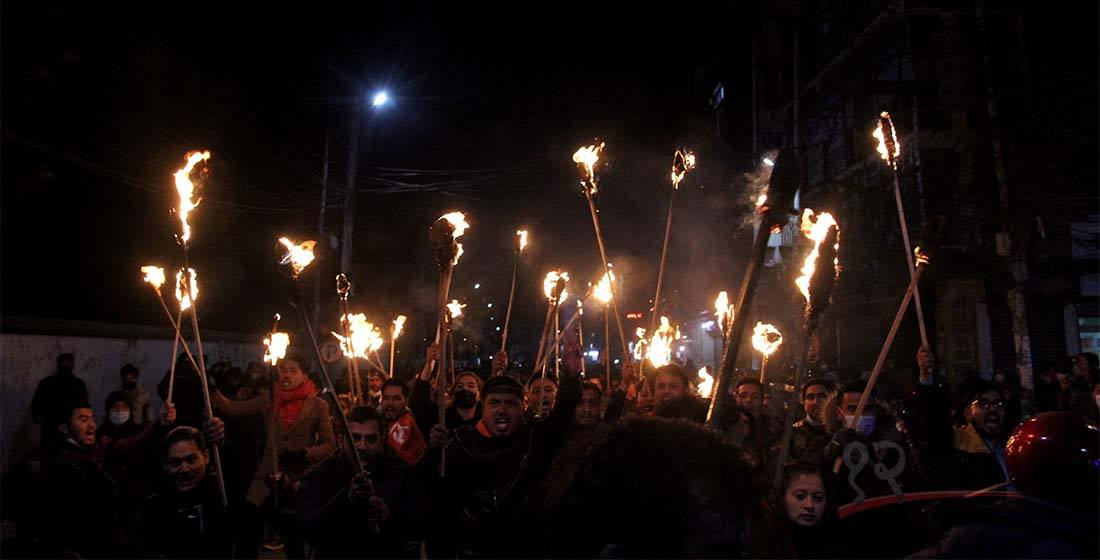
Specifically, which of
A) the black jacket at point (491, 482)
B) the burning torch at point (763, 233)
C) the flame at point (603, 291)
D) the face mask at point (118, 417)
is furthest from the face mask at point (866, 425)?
the face mask at point (118, 417)

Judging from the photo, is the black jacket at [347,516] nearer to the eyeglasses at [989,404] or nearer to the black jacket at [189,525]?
the black jacket at [189,525]

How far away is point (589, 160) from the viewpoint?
6.64 meters

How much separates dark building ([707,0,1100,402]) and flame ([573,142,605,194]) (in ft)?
32.5

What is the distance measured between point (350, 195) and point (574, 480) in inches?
604

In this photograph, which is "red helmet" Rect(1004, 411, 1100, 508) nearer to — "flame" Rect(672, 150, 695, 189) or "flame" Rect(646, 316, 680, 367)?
"flame" Rect(672, 150, 695, 189)

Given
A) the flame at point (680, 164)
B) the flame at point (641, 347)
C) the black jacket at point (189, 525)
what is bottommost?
the black jacket at point (189, 525)

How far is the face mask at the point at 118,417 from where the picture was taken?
6.93m

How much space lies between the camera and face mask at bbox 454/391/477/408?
6590 mm

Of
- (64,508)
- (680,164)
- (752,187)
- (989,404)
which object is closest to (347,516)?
(64,508)

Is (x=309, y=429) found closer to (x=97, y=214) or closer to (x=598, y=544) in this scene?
(x=598, y=544)

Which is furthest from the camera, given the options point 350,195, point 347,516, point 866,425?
point 350,195

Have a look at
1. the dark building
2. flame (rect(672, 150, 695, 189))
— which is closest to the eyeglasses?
flame (rect(672, 150, 695, 189))

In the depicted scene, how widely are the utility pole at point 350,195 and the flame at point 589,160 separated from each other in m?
10.2

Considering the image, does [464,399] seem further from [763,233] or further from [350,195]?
[350,195]
